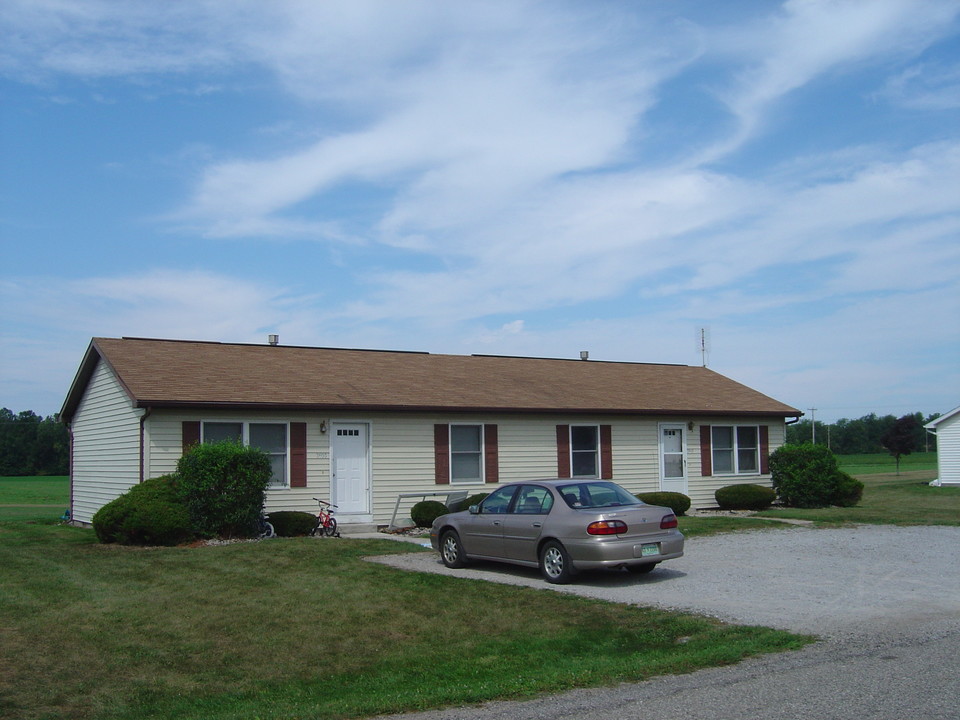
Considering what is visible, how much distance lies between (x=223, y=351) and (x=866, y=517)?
16199mm

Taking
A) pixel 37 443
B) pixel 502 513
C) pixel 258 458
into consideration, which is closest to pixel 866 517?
pixel 502 513

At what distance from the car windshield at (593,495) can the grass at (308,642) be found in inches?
58.7

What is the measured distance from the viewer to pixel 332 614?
10.6 meters

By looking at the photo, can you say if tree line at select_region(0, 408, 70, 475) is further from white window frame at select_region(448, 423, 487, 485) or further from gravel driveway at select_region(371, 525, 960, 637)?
gravel driveway at select_region(371, 525, 960, 637)

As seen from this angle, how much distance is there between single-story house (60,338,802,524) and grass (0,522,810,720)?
20.2 feet

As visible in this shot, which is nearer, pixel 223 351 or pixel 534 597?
pixel 534 597

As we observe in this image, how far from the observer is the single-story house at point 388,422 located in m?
19.6

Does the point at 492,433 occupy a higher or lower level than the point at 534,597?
higher

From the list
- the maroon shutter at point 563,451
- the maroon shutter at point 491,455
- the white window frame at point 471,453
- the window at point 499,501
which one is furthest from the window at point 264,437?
the window at point 499,501

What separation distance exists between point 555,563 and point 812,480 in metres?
15.6

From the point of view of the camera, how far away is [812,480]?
2555 cm

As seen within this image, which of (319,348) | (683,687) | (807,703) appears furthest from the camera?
(319,348)

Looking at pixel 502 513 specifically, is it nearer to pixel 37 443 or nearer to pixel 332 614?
pixel 332 614

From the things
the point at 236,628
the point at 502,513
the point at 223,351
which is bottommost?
the point at 236,628
